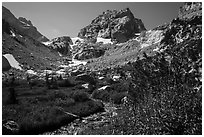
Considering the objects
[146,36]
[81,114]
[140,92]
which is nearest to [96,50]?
[146,36]

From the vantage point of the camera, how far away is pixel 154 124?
7.09 meters

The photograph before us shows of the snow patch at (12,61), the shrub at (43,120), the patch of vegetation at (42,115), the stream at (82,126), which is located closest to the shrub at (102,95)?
the patch of vegetation at (42,115)

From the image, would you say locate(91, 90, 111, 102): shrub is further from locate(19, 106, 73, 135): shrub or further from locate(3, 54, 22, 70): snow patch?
locate(3, 54, 22, 70): snow patch

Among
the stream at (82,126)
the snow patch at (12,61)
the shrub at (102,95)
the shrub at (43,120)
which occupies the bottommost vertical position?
the stream at (82,126)

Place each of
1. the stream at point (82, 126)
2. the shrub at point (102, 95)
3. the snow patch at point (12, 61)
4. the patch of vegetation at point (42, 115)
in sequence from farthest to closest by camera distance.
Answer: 1. the snow patch at point (12, 61)
2. the shrub at point (102, 95)
3. the patch of vegetation at point (42, 115)
4. the stream at point (82, 126)

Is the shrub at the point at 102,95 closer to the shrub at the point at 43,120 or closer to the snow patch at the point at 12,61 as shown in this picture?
the shrub at the point at 43,120

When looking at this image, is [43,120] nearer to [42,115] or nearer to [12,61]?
[42,115]

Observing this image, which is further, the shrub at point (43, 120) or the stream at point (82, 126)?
the shrub at point (43, 120)

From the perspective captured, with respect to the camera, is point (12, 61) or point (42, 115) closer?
point (42, 115)

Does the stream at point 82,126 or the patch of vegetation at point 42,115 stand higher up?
the patch of vegetation at point 42,115

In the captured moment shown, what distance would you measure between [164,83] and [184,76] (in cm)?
71

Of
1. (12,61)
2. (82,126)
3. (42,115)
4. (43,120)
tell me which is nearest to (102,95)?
(42,115)

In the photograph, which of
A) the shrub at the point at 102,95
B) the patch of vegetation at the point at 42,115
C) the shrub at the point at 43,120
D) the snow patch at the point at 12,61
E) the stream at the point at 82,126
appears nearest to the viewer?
the stream at the point at 82,126

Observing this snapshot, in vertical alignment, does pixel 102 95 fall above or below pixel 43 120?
above
